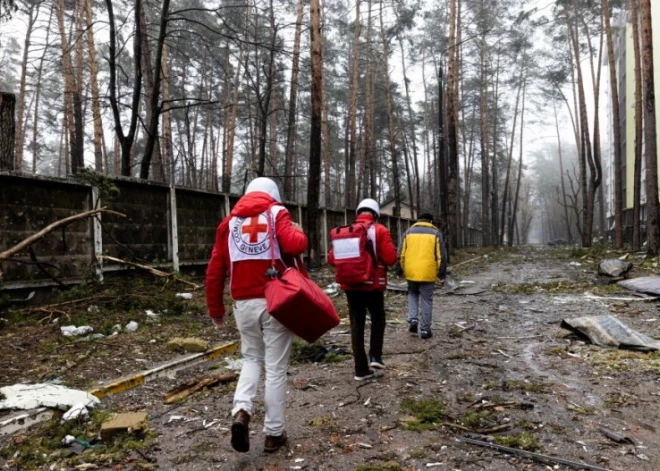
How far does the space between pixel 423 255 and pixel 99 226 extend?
558cm

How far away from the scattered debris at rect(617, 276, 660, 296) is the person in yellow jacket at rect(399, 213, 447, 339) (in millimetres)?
5660

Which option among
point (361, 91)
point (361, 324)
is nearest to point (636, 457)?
point (361, 324)

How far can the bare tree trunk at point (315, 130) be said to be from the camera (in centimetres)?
1309

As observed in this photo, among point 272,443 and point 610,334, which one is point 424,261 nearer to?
point 610,334

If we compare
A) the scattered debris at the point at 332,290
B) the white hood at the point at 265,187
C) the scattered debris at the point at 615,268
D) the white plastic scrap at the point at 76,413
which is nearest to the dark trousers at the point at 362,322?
the white hood at the point at 265,187

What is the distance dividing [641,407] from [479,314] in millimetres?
4917

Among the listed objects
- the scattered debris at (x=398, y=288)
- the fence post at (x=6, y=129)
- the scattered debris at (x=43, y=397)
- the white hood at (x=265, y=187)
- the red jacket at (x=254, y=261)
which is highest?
the fence post at (x=6, y=129)

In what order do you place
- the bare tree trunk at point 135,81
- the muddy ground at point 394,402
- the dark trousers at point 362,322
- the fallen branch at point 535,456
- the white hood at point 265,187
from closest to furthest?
the fallen branch at point 535,456
the muddy ground at point 394,402
the white hood at point 265,187
the dark trousers at point 362,322
the bare tree trunk at point 135,81

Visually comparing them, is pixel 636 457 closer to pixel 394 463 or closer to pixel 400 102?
pixel 394 463

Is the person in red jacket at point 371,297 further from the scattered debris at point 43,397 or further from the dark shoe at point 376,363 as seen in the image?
the scattered debris at point 43,397

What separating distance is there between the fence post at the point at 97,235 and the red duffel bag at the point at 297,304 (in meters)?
6.11

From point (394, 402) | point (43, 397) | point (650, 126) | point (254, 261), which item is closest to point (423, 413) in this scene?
point (394, 402)

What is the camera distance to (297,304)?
10.2 feet

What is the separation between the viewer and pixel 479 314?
8.93m
